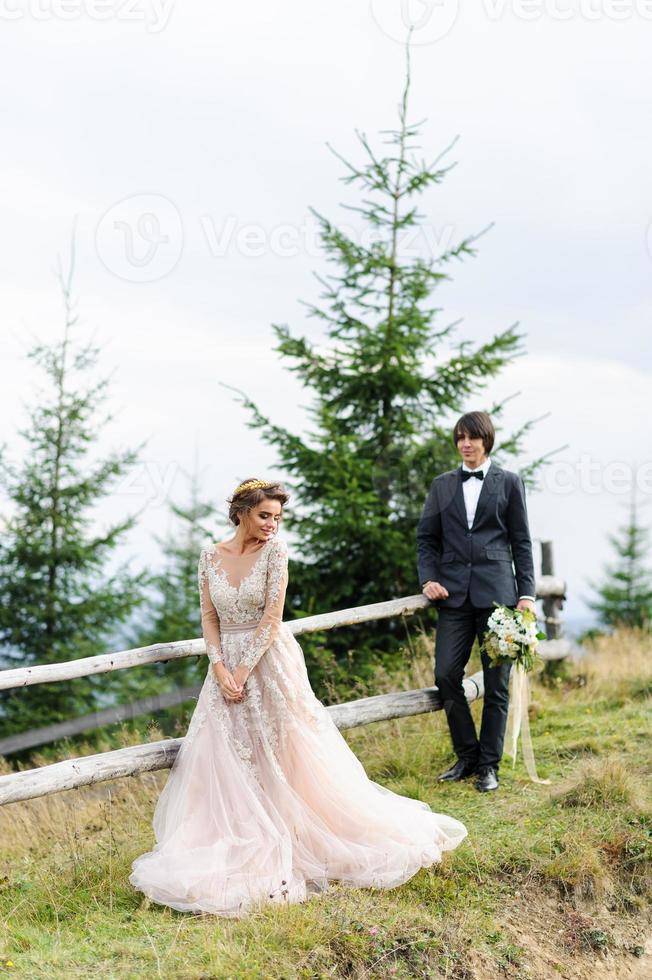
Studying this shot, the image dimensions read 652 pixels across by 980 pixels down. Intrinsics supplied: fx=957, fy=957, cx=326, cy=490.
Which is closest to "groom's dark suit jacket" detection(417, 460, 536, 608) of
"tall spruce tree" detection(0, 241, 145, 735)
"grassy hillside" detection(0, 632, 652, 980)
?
"grassy hillside" detection(0, 632, 652, 980)

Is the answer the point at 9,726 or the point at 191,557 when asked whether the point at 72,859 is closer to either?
the point at 9,726

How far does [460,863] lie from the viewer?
201 inches

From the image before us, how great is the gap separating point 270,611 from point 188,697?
1650mm

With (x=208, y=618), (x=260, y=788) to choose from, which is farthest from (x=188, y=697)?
(x=260, y=788)

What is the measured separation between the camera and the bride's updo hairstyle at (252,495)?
518 centimetres

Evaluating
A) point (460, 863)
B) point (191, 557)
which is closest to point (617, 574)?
point (191, 557)

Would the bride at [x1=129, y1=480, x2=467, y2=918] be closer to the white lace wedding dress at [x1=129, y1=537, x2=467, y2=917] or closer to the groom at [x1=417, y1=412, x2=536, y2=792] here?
the white lace wedding dress at [x1=129, y1=537, x2=467, y2=917]

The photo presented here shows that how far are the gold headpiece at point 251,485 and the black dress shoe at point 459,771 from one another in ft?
8.54

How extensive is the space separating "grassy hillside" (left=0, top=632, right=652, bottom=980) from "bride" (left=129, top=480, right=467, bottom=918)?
150mm

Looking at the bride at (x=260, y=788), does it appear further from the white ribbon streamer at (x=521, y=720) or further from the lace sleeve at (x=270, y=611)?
the white ribbon streamer at (x=521, y=720)

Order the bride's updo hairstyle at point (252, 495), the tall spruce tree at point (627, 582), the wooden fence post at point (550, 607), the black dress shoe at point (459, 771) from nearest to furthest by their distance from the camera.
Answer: the bride's updo hairstyle at point (252, 495) < the black dress shoe at point (459, 771) < the wooden fence post at point (550, 607) < the tall spruce tree at point (627, 582)

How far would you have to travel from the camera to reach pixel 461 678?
6.48 meters

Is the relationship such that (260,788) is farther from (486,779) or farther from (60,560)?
(60,560)

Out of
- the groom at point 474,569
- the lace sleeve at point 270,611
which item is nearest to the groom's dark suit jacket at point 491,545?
the groom at point 474,569
